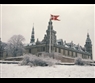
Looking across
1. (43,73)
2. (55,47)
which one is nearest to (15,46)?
(55,47)

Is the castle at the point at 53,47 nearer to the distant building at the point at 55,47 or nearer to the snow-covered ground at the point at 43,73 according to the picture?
the distant building at the point at 55,47

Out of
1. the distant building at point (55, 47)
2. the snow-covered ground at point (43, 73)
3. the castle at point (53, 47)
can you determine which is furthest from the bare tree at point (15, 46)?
the snow-covered ground at point (43, 73)

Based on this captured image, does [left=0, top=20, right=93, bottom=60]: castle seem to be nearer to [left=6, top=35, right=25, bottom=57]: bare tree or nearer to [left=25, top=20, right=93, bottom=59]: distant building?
[left=25, top=20, right=93, bottom=59]: distant building

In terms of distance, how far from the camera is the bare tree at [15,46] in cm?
5122

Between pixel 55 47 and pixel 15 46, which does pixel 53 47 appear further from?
pixel 15 46

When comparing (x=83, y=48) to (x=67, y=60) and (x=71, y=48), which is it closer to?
(x=71, y=48)

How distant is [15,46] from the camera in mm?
51906

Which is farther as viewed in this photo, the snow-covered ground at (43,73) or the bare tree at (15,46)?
the bare tree at (15,46)

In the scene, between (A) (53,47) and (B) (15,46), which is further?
(B) (15,46)

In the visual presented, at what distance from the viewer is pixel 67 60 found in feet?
159

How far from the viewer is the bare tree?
51.2m
